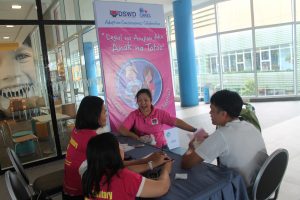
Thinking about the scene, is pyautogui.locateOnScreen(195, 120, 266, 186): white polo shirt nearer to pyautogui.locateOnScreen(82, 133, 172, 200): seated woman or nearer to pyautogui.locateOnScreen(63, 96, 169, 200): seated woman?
pyautogui.locateOnScreen(63, 96, 169, 200): seated woman

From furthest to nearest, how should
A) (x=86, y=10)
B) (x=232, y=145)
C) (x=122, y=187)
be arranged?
(x=86, y=10)
(x=232, y=145)
(x=122, y=187)

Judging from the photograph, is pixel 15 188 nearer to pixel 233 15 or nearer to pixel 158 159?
pixel 158 159

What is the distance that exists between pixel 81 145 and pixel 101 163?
2.25 ft

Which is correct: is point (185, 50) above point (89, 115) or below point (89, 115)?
above

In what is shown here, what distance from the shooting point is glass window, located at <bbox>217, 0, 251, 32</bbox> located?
799 cm

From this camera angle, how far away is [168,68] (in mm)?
4098

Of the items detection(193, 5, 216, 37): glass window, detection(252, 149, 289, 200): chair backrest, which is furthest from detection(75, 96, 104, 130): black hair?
detection(193, 5, 216, 37): glass window

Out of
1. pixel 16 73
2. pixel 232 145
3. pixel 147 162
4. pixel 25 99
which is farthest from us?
pixel 25 99

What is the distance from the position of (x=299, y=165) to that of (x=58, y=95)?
3.72 meters

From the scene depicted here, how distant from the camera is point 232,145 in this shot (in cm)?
156

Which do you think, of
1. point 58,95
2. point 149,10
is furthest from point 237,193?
point 58,95

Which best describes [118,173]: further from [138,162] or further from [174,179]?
[138,162]

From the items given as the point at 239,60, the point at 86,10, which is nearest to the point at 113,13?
the point at 86,10

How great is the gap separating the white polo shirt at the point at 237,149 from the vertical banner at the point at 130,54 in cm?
223
